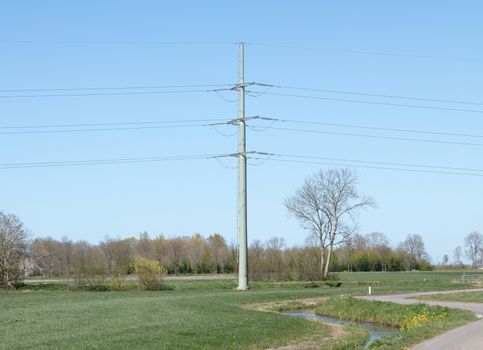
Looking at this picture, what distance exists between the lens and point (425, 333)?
22.7 meters

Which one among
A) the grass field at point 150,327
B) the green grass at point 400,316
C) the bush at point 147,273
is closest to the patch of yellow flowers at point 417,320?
the green grass at point 400,316

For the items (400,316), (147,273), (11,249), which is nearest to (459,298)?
(400,316)

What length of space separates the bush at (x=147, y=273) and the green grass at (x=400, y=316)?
2016 cm

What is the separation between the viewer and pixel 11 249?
199 ft

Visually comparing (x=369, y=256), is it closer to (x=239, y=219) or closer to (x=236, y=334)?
(x=239, y=219)

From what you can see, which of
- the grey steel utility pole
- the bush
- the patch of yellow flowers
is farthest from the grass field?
the bush

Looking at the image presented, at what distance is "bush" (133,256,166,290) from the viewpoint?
56.2 m

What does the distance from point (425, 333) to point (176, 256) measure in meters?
112

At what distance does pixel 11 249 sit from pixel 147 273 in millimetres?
14483

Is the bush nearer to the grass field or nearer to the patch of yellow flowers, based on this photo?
the grass field

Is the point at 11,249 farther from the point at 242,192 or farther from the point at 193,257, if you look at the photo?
the point at 193,257

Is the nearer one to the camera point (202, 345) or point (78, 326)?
point (202, 345)

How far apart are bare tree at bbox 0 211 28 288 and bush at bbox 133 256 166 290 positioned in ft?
41.9

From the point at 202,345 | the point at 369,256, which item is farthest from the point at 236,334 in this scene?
the point at 369,256
